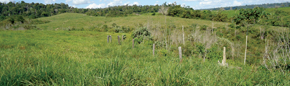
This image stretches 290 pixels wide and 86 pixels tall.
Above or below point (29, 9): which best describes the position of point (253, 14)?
below

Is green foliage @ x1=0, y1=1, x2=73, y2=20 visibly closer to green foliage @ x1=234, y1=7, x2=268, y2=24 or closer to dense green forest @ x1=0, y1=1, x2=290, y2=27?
Answer: dense green forest @ x1=0, y1=1, x2=290, y2=27

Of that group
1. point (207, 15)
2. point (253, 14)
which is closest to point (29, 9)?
point (207, 15)

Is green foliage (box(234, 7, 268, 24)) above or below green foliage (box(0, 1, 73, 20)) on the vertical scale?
below

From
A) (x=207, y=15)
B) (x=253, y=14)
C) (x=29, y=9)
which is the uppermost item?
(x=29, y=9)

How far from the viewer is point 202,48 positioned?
10.8 meters

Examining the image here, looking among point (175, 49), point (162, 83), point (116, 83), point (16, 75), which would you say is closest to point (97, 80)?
point (116, 83)

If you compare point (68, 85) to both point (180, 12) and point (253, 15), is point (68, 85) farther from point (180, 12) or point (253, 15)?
point (180, 12)

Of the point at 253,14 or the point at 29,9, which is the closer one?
the point at 253,14

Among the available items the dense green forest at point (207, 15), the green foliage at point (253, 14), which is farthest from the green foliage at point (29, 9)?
the green foliage at point (253, 14)

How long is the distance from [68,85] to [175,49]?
11.6 m

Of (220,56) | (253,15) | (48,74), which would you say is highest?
(253,15)

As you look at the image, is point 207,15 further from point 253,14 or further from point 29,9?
point 29,9

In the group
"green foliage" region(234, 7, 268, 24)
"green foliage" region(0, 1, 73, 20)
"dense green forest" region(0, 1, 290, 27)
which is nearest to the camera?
"green foliage" region(234, 7, 268, 24)

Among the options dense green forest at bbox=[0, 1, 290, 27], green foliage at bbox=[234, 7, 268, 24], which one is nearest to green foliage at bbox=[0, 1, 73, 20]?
dense green forest at bbox=[0, 1, 290, 27]
